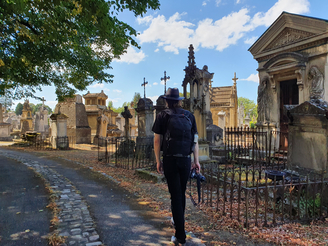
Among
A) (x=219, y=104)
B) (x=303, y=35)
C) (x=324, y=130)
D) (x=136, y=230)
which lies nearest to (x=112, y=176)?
(x=136, y=230)

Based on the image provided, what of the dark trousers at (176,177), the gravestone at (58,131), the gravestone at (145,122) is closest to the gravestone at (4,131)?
the gravestone at (58,131)

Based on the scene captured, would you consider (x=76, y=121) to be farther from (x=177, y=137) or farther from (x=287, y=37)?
(x=177, y=137)

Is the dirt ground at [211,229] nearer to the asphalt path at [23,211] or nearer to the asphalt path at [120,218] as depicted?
the asphalt path at [120,218]

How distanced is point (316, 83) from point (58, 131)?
16176mm

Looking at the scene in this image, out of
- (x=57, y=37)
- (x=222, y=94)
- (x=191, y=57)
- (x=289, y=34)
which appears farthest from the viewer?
(x=222, y=94)

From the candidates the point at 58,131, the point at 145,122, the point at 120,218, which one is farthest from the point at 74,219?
the point at 58,131

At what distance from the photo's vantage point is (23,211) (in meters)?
4.05

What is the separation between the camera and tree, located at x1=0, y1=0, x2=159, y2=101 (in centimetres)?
536

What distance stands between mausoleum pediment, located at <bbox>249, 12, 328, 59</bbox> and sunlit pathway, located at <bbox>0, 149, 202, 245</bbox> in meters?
9.35

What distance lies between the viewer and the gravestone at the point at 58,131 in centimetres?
1633

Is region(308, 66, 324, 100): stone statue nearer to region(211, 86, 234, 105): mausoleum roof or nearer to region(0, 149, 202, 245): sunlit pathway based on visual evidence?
region(0, 149, 202, 245): sunlit pathway

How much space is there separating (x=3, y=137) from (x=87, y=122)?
34.1ft

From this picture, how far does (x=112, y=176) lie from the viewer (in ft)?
24.0

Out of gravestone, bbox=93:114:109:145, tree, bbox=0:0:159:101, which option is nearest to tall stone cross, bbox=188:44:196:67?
tree, bbox=0:0:159:101
